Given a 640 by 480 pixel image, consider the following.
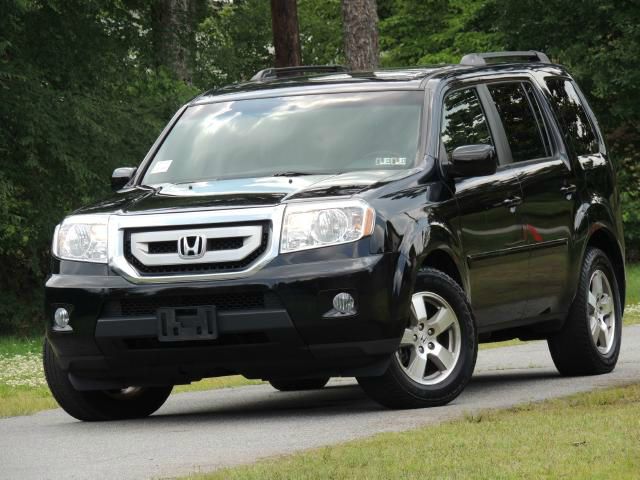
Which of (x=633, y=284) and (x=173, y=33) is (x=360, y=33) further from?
(x=173, y=33)

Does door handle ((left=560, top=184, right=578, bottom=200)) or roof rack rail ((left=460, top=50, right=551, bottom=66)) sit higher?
roof rack rail ((left=460, top=50, right=551, bottom=66))

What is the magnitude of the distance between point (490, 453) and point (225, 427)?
2473 mm

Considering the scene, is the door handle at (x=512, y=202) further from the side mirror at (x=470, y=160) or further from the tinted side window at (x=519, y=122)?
the side mirror at (x=470, y=160)

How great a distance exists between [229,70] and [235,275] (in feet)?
144

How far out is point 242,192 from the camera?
9539mm

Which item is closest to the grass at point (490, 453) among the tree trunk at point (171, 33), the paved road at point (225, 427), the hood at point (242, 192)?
the paved road at point (225, 427)

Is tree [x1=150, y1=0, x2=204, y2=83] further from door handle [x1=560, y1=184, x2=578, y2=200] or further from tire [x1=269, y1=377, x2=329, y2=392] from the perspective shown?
door handle [x1=560, y1=184, x2=578, y2=200]

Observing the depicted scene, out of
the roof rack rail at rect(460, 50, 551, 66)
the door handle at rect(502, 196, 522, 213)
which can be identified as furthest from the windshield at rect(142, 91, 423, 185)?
the roof rack rail at rect(460, 50, 551, 66)

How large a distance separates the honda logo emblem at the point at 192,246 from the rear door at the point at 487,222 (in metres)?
1.64

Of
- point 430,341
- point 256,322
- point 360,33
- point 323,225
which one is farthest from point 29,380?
point 360,33

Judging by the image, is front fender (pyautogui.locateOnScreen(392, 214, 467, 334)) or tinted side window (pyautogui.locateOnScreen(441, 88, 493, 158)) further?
tinted side window (pyautogui.locateOnScreen(441, 88, 493, 158))

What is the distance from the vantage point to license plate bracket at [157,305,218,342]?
9117 millimetres

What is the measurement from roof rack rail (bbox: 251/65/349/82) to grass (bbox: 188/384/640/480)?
12.1 feet

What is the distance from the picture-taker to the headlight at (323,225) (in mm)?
9125
